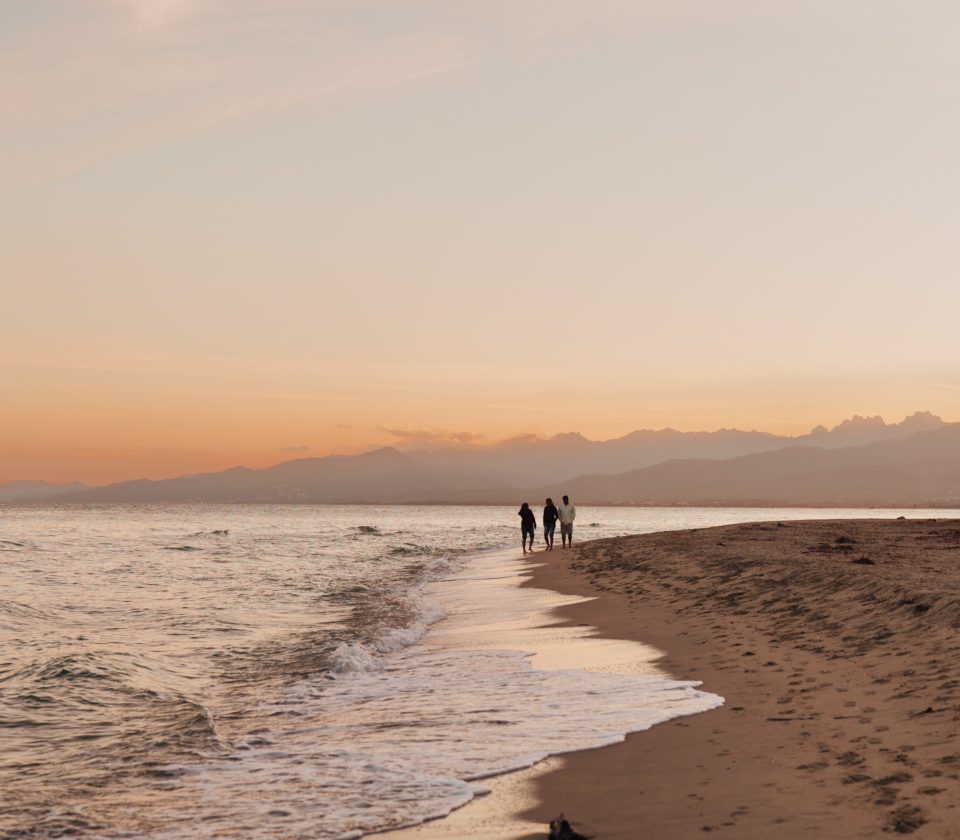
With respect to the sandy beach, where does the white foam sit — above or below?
below

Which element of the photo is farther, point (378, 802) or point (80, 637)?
point (80, 637)

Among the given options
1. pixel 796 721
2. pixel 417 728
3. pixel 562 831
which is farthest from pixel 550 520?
pixel 562 831

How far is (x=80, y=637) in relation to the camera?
1973cm

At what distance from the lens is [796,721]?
9.26 m

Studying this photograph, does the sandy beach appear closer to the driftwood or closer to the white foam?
Answer: the driftwood

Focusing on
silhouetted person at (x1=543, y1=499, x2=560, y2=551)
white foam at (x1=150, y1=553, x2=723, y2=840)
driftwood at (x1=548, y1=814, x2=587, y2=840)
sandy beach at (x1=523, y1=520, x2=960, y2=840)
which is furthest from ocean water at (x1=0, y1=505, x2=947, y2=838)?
silhouetted person at (x1=543, y1=499, x2=560, y2=551)

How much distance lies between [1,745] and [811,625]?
38.3 feet

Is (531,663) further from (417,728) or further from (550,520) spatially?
(550,520)

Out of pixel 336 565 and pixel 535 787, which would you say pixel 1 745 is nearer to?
pixel 535 787

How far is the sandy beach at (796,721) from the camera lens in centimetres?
671

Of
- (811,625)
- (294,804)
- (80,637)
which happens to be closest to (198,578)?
(80,637)

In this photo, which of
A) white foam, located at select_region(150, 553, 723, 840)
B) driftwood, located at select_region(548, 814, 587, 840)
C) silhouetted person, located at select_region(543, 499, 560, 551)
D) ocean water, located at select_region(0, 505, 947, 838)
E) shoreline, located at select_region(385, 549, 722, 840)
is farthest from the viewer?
silhouetted person, located at select_region(543, 499, 560, 551)

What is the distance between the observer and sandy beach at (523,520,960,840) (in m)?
6.71

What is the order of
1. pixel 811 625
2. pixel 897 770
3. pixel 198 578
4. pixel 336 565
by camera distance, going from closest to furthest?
1. pixel 897 770
2. pixel 811 625
3. pixel 198 578
4. pixel 336 565
